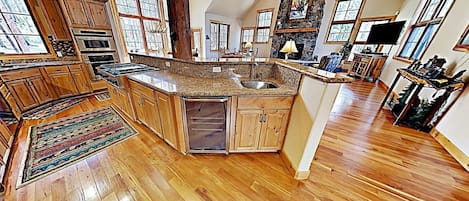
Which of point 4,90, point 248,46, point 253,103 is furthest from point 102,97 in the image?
point 248,46

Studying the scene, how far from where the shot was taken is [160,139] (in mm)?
2162

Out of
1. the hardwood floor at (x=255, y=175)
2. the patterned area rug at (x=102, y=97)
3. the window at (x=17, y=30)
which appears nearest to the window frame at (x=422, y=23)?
the hardwood floor at (x=255, y=175)

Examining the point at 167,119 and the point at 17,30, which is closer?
the point at 167,119

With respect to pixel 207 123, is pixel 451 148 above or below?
below

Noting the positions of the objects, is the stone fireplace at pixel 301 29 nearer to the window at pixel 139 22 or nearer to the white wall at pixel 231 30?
the white wall at pixel 231 30

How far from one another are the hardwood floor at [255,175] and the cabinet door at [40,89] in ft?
3.89

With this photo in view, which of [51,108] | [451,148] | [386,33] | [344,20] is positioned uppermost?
[344,20]

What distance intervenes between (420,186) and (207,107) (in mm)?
2283

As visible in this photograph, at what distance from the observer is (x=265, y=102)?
1586 mm

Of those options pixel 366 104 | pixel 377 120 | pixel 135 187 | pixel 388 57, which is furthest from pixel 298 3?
pixel 135 187

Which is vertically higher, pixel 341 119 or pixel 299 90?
pixel 299 90

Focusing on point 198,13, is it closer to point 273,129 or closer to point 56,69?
point 56,69

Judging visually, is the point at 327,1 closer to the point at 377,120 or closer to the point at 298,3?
the point at 298,3

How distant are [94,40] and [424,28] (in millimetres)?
7643
